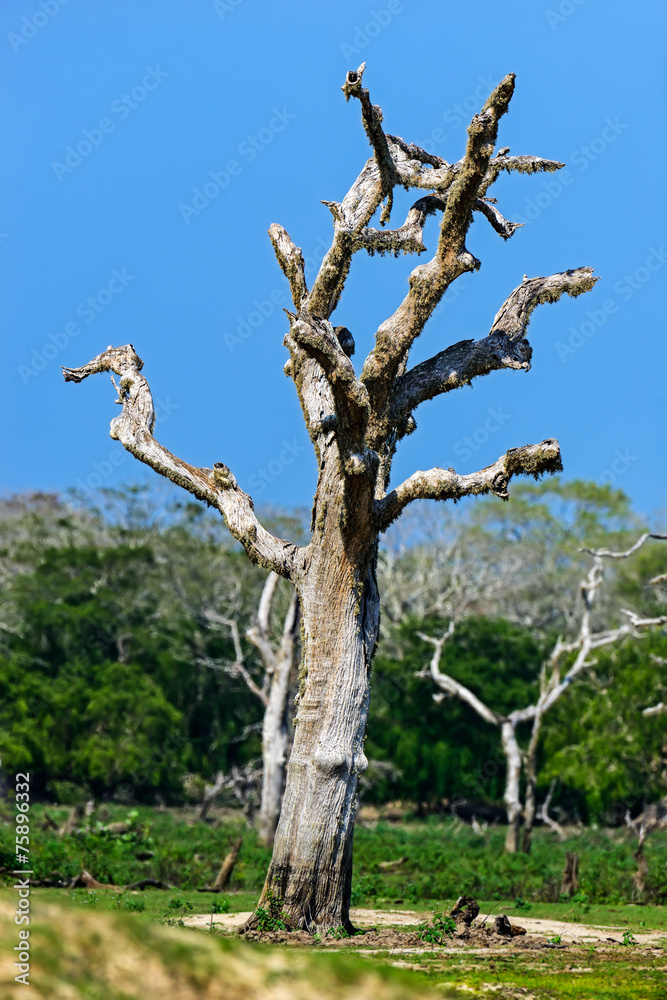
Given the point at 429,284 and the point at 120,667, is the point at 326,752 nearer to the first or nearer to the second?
the point at 429,284

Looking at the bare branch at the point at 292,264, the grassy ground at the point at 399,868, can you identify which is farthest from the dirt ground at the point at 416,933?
the bare branch at the point at 292,264

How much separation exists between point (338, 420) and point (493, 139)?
10.0 ft

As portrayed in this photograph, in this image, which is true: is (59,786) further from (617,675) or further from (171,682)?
(617,675)

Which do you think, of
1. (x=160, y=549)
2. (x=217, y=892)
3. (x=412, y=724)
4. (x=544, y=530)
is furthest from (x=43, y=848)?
(x=544, y=530)

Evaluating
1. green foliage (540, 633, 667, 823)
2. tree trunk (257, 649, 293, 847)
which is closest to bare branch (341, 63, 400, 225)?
tree trunk (257, 649, 293, 847)

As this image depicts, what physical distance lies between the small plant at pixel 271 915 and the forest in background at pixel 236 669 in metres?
16.0

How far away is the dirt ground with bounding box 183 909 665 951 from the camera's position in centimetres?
807

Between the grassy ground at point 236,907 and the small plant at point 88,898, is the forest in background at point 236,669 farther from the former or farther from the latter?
the small plant at point 88,898

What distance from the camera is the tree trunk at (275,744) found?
18.7 metres

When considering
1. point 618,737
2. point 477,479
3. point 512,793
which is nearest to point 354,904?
point 477,479

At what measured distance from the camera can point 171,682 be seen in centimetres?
3030

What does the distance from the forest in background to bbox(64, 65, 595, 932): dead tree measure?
15272 mm

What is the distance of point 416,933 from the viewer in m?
8.61

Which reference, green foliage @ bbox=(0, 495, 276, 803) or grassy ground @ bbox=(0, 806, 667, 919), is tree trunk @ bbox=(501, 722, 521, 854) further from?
green foliage @ bbox=(0, 495, 276, 803)
